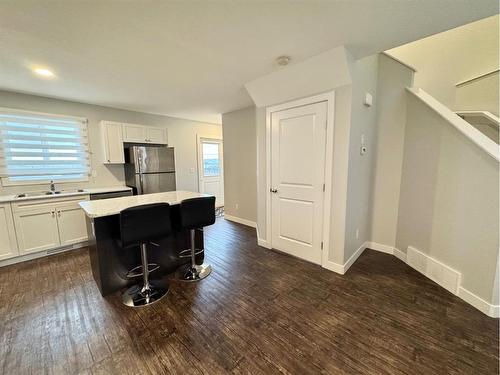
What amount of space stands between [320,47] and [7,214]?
4.47 metres

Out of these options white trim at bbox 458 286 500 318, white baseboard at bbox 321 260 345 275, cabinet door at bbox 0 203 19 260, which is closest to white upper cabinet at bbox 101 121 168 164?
cabinet door at bbox 0 203 19 260

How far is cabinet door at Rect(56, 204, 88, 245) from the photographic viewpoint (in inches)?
126

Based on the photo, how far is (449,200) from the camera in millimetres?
2236

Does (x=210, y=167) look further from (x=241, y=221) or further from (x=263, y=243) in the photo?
(x=263, y=243)

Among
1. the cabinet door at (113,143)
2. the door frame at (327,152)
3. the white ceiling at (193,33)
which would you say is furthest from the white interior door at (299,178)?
the cabinet door at (113,143)

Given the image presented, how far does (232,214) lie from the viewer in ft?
16.0

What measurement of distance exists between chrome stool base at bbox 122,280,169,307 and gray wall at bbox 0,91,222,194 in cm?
275

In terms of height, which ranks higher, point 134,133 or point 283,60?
point 283,60

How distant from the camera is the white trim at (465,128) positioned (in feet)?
6.04

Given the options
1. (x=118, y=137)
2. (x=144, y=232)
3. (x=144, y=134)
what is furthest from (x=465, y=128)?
(x=118, y=137)

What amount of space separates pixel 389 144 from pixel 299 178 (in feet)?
4.70

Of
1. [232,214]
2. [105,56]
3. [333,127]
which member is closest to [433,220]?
[333,127]

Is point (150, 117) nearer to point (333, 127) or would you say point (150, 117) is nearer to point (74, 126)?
point (74, 126)

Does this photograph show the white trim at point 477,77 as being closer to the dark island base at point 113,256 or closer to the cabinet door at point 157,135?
the dark island base at point 113,256
